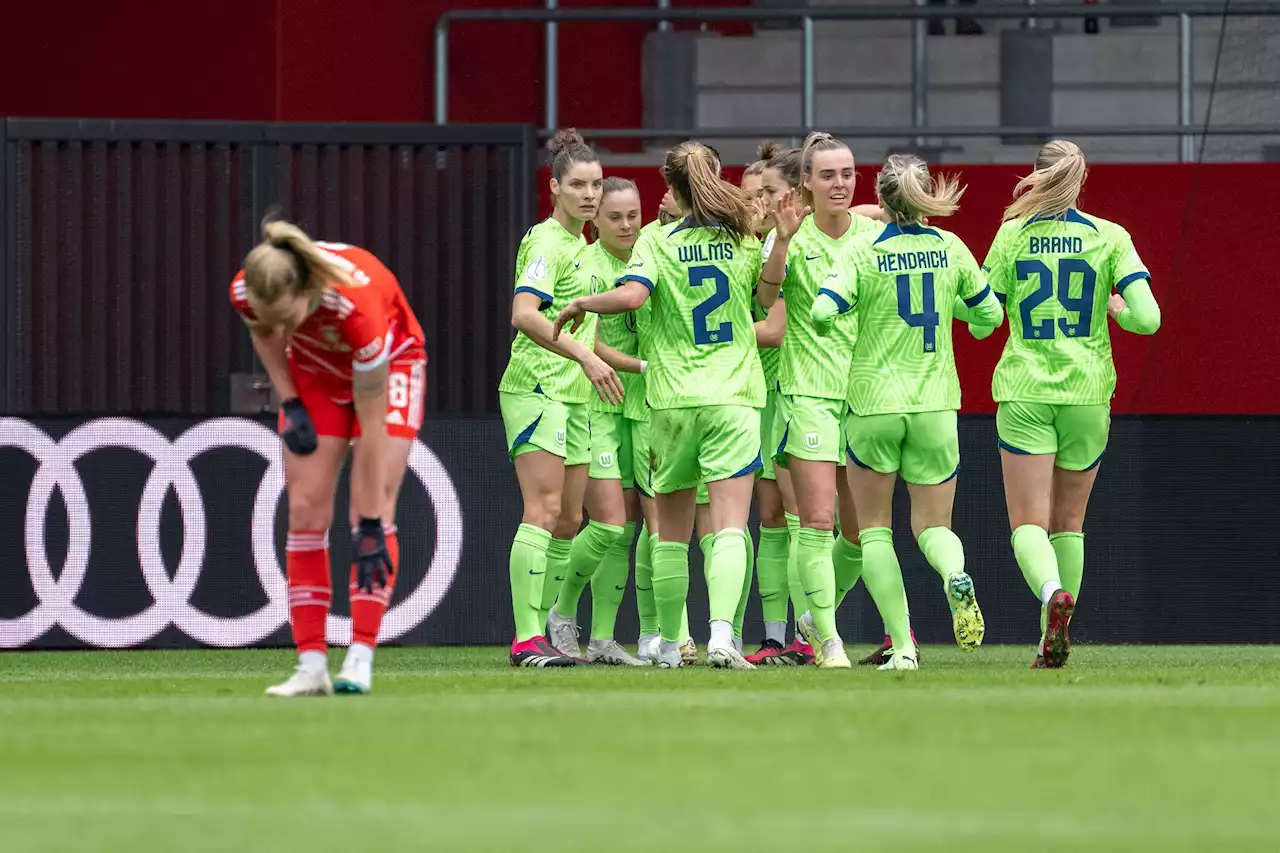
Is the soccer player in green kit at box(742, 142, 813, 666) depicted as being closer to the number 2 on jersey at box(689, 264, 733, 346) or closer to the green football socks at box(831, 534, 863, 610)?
the green football socks at box(831, 534, 863, 610)

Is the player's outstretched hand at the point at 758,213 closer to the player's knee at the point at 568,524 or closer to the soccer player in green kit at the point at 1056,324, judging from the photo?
the soccer player in green kit at the point at 1056,324

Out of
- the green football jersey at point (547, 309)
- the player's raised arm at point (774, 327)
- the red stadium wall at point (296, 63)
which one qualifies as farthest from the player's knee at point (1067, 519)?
the red stadium wall at point (296, 63)

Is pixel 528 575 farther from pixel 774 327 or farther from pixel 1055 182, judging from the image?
pixel 1055 182

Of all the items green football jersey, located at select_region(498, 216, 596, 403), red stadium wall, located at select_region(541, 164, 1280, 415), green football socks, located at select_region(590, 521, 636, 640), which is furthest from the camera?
red stadium wall, located at select_region(541, 164, 1280, 415)

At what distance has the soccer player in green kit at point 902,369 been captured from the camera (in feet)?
29.1

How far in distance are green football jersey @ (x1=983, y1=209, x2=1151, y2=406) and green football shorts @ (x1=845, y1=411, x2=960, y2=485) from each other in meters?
0.38

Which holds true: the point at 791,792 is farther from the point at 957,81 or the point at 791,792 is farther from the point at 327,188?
the point at 957,81

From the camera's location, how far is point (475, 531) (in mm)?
11875

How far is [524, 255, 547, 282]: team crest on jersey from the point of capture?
957 cm

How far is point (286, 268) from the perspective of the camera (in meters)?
6.62

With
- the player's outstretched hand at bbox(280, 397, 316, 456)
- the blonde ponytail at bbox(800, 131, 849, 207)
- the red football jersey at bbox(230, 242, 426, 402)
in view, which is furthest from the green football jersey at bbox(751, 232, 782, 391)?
the player's outstretched hand at bbox(280, 397, 316, 456)

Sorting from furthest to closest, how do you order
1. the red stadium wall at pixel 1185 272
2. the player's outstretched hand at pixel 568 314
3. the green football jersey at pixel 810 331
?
the red stadium wall at pixel 1185 272 < the green football jersey at pixel 810 331 < the player's outstretched hand at pixel 568 314

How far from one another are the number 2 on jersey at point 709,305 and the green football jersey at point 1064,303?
1168 mm

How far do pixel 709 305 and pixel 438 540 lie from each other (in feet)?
11.1
